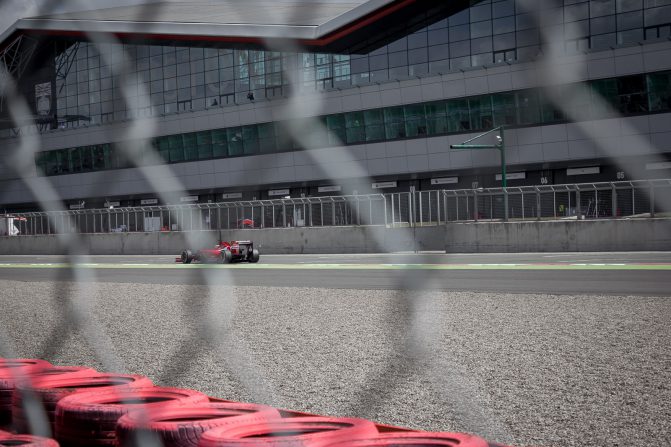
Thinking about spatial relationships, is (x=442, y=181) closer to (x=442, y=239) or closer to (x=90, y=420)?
(x=442, y=239)

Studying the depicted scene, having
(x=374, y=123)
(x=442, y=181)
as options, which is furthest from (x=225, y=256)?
(x=442, y=181)

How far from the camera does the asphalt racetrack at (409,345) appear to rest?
11.2 feet

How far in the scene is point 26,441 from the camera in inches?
87.0

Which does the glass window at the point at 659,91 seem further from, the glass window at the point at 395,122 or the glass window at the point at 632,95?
the glass window at the point at 395,122

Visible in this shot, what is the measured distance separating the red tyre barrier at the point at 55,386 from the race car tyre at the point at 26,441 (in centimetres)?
35

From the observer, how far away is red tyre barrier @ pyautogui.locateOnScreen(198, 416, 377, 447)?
1738 millimetres

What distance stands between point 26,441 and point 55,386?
2.62ft

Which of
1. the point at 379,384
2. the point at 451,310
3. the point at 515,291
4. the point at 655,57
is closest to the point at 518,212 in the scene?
the point at 515,291

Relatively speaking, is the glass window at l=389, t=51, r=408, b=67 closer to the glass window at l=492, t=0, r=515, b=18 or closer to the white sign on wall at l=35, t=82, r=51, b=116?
the white sign on wall at l=35, t=82, r=51, b=116

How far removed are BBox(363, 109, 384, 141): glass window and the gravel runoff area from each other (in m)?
1.84

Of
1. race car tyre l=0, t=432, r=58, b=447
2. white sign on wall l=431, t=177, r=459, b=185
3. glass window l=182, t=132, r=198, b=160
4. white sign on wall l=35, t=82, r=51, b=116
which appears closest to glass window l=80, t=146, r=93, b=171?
white sign on wall l=35, t=82, r=51, b=116

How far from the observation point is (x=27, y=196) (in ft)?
7.38

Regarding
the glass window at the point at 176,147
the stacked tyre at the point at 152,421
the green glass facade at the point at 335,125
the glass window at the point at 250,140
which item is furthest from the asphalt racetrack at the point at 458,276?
the glass window at the point at 250,140

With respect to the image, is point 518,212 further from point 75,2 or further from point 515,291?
point 75,2
